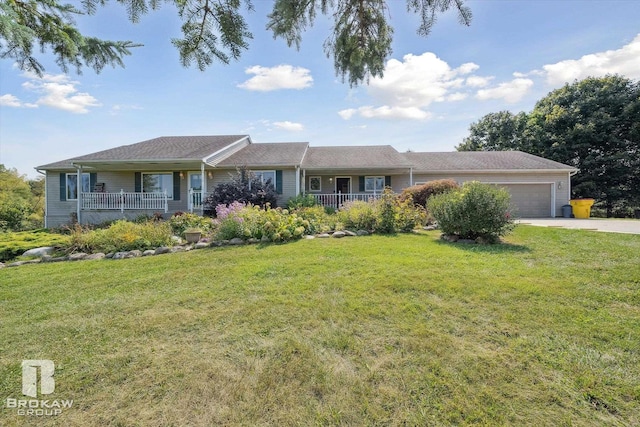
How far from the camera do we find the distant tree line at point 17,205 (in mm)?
16016

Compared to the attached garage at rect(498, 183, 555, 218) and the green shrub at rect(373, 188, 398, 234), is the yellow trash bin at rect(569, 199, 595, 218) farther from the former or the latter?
the green shrub at rect(373, 188, 398, 234)

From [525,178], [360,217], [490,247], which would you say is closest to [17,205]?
[360,217]

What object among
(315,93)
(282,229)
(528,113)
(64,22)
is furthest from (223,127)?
(528,113)

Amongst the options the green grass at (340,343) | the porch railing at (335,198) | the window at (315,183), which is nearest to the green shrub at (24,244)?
the green grass at (340,343)

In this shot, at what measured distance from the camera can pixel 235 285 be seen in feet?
13.7

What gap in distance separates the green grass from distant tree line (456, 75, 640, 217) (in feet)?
66.3

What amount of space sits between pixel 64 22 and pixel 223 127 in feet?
52.7

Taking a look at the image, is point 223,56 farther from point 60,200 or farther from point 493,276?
point 60,200

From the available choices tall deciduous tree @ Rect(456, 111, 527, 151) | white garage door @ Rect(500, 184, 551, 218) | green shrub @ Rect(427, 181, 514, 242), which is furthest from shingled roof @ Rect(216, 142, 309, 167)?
tall deciduous tree @ Rect(456, 111, 527, 151)

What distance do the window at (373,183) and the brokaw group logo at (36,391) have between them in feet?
48.5

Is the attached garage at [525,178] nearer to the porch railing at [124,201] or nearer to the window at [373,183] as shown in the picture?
the window at [373,183]

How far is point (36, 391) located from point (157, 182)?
14.4m

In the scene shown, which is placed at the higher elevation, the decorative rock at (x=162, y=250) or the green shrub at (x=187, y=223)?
the green shrub at (x=187, y=223)

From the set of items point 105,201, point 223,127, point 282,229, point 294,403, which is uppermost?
point 223,127
